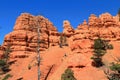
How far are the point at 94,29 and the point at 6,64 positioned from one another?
3249 centimetres

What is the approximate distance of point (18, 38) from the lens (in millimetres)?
112625

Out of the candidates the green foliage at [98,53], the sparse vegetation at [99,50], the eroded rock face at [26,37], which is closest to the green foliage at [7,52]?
the eroded rock face at [26,37]

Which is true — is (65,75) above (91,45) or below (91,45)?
below

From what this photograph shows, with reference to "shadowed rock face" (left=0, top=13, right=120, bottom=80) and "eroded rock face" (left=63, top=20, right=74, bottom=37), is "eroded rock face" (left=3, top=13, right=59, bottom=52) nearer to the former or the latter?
"shadowed rock face" (left=0, top=13, right=120, bottom=80)

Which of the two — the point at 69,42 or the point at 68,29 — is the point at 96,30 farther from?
the point at 68,29

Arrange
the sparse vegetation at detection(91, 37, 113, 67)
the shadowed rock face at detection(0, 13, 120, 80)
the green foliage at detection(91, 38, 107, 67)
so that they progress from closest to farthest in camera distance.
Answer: the green foliage at detection(91, 38, 107, 67), the sparse vegetation at detection(91, 37, 113, 67), the shadowed rock face at detection(0, 13, 120, 80)

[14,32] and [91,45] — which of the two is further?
[14,32]

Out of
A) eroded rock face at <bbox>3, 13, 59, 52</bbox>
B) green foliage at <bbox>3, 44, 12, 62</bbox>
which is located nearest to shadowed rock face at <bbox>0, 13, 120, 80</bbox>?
eroded rock face at <bbox>3, 13, 59, 52</bbox>

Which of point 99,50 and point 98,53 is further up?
point 99,50

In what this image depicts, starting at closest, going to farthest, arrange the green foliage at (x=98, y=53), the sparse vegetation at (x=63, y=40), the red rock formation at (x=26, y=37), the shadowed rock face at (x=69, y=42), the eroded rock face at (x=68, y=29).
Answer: the green foliage at (x=98, y=53) < the shadowed rock face at (x=69, y=42) < the sparse vegetation at (x=63, y=40) < the red rock formation at (x=26, y=37) < the eroded rock face at (x=68, y=29)

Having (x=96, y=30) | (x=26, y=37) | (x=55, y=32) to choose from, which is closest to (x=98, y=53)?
(x=96, y=30)

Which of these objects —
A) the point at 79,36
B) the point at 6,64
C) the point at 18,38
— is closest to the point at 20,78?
the point at 6,64

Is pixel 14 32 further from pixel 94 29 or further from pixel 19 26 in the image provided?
pixel 94 29

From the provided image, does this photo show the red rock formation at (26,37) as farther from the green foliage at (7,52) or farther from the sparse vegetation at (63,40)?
the sparse vegetation at (63,40)
